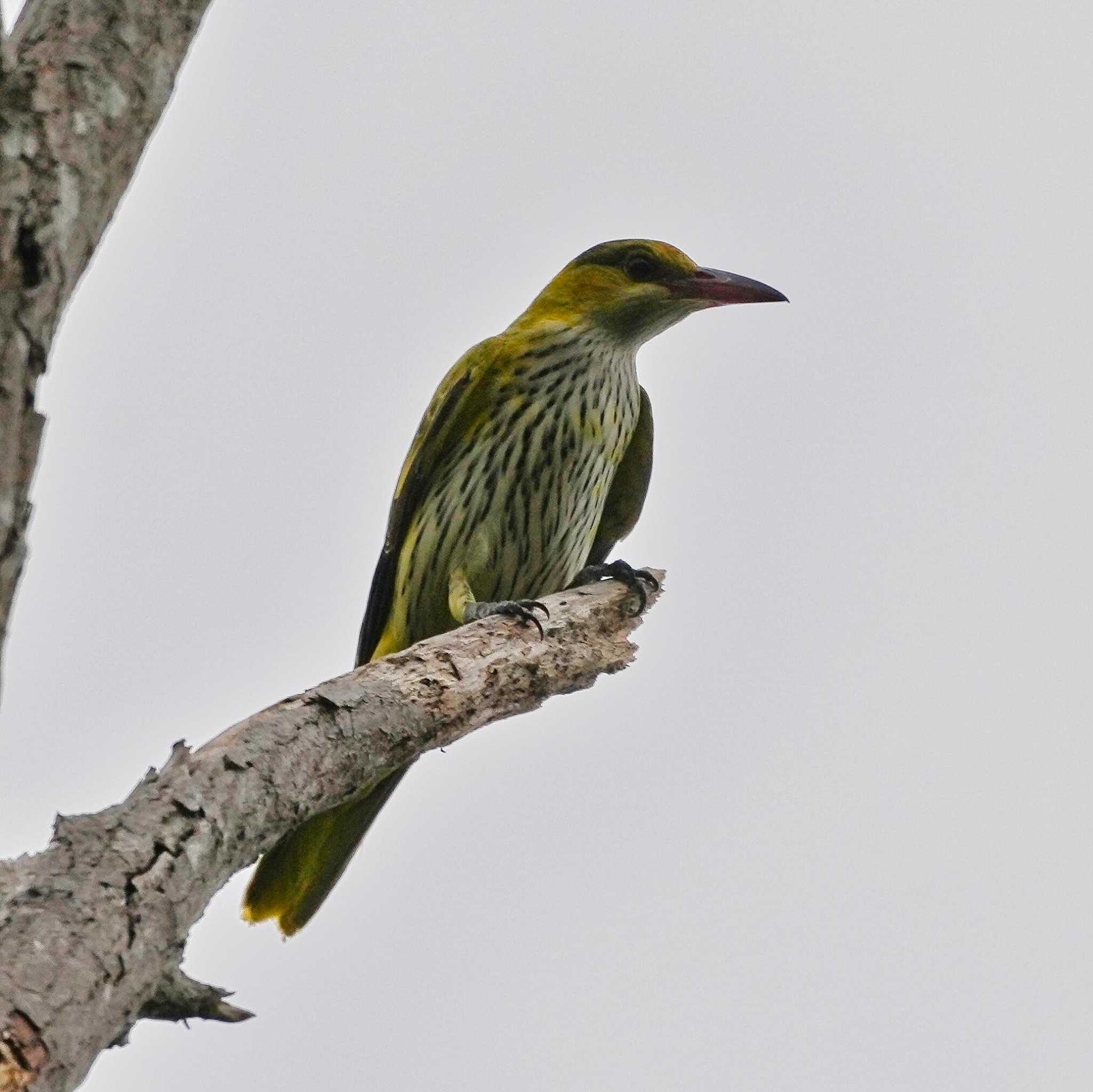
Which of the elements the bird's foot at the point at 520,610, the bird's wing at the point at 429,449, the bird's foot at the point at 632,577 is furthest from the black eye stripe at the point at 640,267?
the bird's foot at the point at 520,610

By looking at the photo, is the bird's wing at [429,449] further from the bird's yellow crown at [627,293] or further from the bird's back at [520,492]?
the bird's yellow crown at [627,293]

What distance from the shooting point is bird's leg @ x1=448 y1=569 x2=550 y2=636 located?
4.44 meters

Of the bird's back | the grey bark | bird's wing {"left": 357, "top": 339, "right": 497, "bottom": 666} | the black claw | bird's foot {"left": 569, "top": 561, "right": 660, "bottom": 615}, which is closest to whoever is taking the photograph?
the grey bark

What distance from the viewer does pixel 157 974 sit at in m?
2.56

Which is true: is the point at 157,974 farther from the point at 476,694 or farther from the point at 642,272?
the point at 642,272

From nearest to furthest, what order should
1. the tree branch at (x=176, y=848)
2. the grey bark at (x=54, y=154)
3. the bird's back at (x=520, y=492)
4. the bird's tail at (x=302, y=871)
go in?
the grey bark at (x=54, y=154) < the tree branch at (x=176, y=848) < the bird's tail at (x=302, y=871) < the bird's back at (x=520, y=492)

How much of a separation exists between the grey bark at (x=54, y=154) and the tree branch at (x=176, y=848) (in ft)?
3.03

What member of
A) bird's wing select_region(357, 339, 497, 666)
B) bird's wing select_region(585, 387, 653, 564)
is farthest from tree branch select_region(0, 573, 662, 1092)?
bird's wing select_region(585, 387, 653, 564)

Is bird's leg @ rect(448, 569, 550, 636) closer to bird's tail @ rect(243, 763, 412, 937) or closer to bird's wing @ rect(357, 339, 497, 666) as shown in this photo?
bird's wing @ rect(357, 339, 497, 666)

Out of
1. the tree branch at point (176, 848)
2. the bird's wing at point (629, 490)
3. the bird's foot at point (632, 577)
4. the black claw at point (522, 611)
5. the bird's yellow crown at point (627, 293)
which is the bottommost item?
the tree branch at point (176, 848)

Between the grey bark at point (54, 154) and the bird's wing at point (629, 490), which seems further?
the bird's wing at point (629, 490)

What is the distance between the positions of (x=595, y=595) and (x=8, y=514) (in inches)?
134

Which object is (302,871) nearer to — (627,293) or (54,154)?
(627,293)

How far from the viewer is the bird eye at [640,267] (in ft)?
19.2
